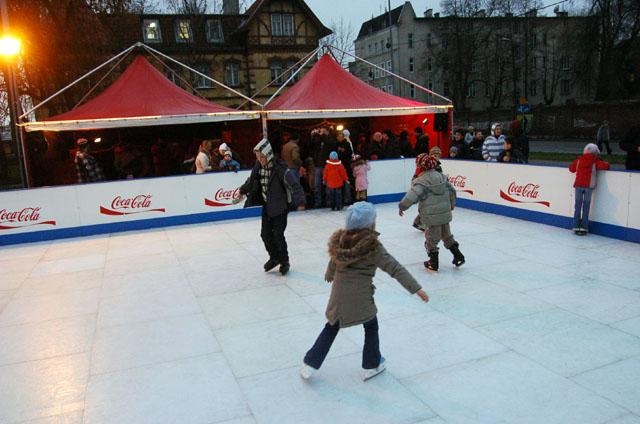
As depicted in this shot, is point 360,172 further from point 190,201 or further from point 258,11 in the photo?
point 258,11

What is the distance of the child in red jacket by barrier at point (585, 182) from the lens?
8.00 meters

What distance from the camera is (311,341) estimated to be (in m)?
4.57

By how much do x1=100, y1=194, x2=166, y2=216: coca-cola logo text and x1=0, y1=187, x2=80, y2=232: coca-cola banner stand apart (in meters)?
0.64

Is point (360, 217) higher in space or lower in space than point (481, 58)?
lower

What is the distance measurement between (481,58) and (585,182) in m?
48.8

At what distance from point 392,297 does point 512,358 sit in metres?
1.79

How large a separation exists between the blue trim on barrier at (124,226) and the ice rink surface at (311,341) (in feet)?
6.53

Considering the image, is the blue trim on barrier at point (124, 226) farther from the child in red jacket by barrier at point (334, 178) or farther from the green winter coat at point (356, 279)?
the green winter coat at point (356, 279)

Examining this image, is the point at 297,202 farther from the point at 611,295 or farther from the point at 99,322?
the point at 611,295

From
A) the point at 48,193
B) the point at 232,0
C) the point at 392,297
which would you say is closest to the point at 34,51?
the point at 48,193

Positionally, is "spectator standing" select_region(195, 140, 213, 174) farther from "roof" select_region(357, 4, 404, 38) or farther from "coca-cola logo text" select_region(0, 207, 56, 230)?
"roof" select_region(357, 4, 404, 38)

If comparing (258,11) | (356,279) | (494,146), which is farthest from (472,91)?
(356,279)

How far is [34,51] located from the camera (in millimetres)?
17766

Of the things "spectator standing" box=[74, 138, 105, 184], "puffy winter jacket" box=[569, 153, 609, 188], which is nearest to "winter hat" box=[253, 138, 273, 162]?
"puffy winter jacket" box=[569, 153, 609, 188]
